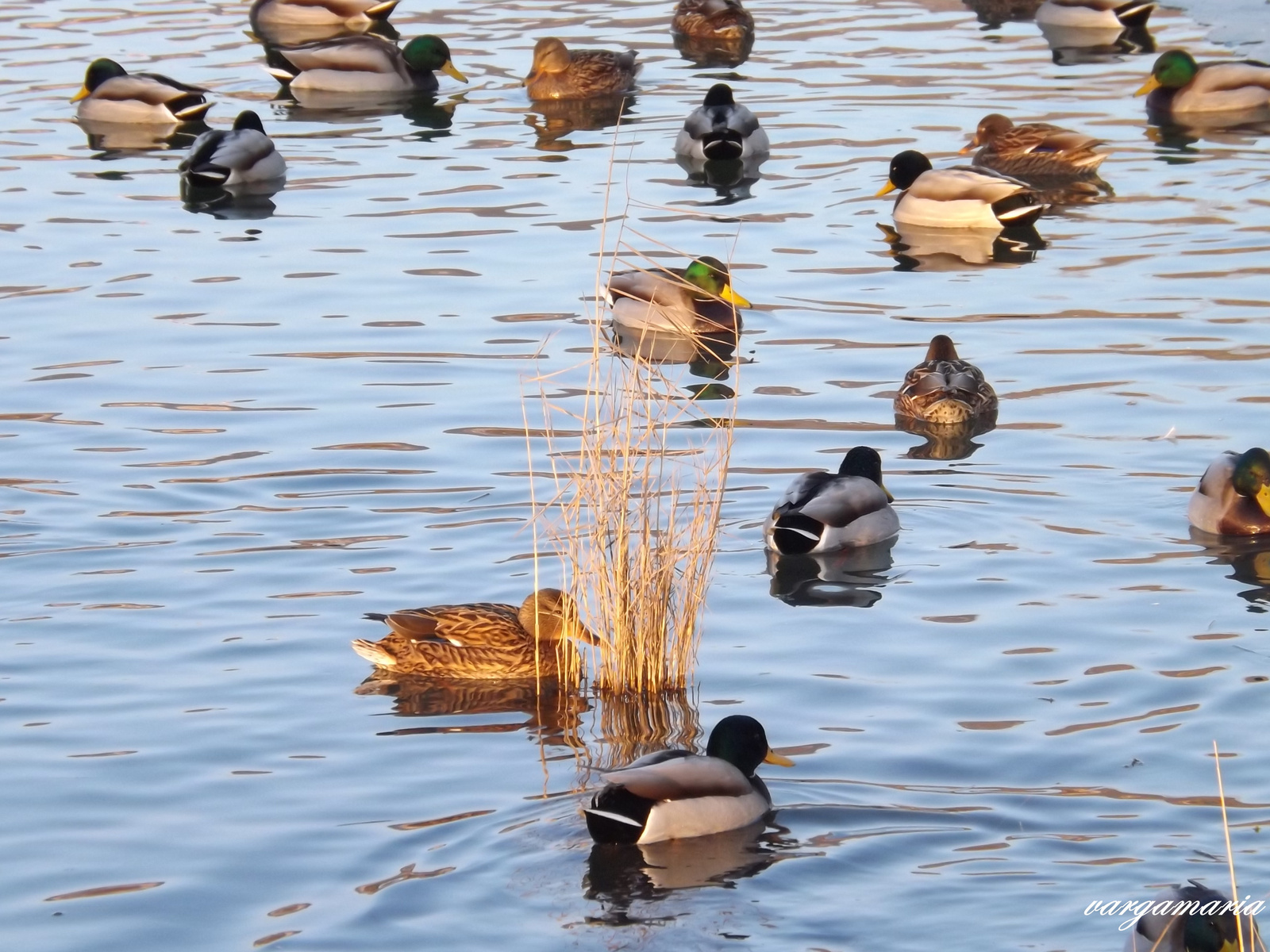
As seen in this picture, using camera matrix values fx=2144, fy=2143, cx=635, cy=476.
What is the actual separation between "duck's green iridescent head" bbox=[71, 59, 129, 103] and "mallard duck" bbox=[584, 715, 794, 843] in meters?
15.1

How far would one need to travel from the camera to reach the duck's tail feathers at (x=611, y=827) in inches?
283

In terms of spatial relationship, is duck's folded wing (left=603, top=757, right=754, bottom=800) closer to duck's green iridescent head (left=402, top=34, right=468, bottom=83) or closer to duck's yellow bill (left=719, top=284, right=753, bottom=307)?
duck's yellow bill (left=719, top=284, right=753, bottom=307)

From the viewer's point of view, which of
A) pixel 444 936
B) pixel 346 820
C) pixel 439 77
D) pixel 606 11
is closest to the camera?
pixel 444 936

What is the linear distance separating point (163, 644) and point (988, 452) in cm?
490

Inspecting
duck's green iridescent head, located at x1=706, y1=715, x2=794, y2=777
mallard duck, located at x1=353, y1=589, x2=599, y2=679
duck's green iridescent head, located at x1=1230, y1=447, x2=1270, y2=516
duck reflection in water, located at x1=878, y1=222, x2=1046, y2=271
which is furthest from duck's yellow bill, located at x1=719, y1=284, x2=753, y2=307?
duck's green iridescent head, located at x1=706, y1=715, x2=794, y2=777

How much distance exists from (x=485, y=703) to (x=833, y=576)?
217cm

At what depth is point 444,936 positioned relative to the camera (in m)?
6.68

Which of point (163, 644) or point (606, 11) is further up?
point (606, 11)

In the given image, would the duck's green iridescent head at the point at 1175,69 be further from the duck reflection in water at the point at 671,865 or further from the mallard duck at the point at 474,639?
the duck reflection in water at the point at 671,865

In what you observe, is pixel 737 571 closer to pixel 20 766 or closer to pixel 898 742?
pixel 898 742

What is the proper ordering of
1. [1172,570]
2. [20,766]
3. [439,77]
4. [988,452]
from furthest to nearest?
[439,77]
[988,452]
[1172,570]
[20,766]

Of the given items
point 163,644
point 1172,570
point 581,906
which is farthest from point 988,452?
point 581,906

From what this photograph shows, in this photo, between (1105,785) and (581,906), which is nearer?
(581,906)

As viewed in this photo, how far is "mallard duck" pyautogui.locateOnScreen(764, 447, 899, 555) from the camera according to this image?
10.4 meters
